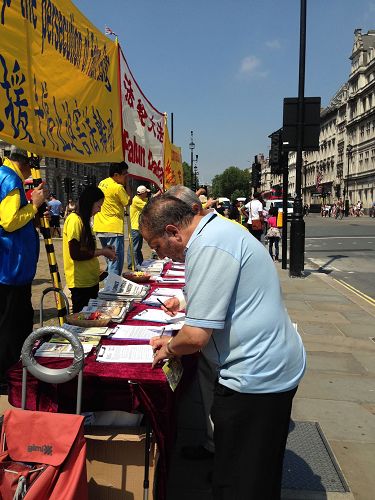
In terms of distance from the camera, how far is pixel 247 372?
173cm

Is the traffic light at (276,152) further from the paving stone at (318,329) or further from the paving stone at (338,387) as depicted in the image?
the paving stone at (338,387)

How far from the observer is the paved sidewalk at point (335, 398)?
2701mm

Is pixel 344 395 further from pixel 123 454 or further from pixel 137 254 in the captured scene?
pixel 137 254

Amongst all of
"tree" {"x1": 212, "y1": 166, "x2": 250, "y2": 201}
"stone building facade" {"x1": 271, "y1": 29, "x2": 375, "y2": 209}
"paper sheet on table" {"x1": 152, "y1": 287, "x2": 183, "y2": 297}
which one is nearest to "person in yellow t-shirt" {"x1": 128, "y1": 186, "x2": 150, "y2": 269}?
"paper sheet on table" {"x1": 152, "y1": 287, "x2": 183, "y2": 297}

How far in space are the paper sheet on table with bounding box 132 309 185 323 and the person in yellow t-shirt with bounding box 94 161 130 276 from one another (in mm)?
2710

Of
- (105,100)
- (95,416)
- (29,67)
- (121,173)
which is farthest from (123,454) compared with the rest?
(121,173)

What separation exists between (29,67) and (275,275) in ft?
6.94

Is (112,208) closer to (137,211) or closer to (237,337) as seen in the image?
(137,211)

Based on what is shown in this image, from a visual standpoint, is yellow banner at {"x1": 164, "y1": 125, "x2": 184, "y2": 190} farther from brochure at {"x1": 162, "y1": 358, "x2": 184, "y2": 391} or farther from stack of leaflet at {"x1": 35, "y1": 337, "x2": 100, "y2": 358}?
brochure at {"x1": 162, "y1": 358, "x2": 184, "y2": 391}

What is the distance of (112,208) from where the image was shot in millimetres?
6047

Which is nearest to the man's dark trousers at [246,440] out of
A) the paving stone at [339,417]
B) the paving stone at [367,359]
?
the paving stone at [339,417]

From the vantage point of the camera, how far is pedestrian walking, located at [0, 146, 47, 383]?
3.05 m

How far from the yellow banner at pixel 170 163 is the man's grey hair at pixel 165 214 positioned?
6.73 m

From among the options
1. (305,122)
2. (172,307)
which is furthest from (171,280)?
(305,122)
